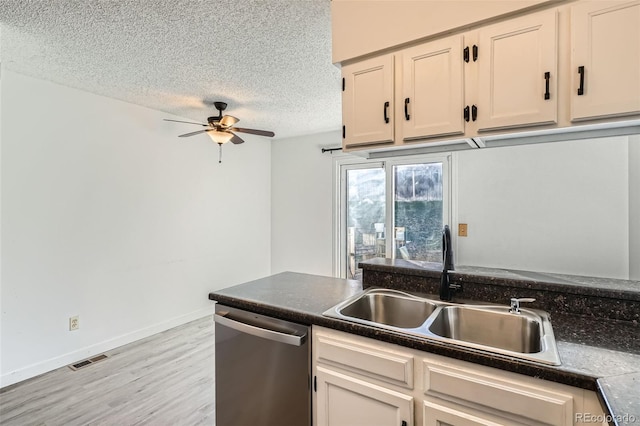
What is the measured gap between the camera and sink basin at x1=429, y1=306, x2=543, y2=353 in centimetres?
142

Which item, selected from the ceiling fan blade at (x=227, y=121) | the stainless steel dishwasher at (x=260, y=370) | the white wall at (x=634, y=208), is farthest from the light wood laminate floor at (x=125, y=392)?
the white wall at (x=634, y=208)

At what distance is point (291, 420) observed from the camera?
1517 millimetres

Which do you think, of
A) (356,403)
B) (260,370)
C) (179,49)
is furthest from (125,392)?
(179,49)

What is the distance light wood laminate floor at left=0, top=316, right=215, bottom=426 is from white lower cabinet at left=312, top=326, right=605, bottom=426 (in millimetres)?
1223

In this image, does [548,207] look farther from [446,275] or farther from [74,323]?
[74,323]

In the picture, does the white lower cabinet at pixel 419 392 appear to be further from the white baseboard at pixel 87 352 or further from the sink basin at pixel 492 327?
the white baseboard at pixel 87 352

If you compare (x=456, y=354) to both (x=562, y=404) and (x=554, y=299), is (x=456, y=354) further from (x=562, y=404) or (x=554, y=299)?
(x=554, y=299)

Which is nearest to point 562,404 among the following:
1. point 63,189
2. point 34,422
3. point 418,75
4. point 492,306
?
point 492,306

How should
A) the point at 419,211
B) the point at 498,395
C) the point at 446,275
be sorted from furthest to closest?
the point at 419,211 → the point at 446,275 → the point at 498,395

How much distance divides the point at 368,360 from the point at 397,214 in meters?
2.81

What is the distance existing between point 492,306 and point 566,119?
0.91 m

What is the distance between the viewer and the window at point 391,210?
364cm

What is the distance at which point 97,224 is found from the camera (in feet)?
9.91

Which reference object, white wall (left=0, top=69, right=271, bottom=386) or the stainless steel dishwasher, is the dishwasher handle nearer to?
the stainless steel dishwasher
